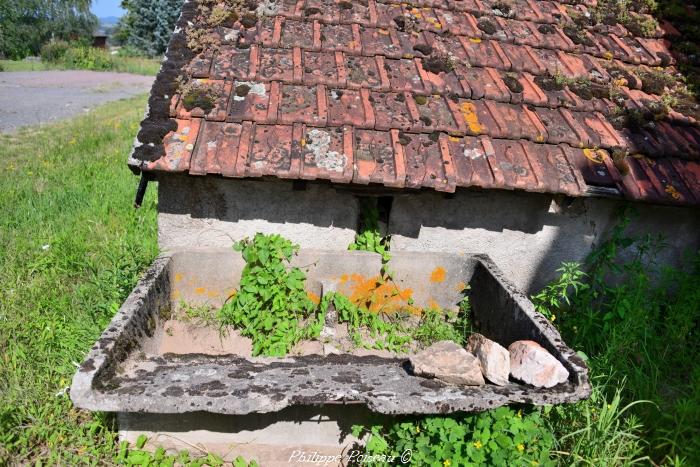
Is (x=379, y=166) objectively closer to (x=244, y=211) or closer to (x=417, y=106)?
(x=417, y=106)

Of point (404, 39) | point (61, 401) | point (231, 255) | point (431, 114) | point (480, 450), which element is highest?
point (404, 39)

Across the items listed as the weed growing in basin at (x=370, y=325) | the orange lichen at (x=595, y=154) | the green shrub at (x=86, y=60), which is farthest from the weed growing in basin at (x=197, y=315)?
the green shrub at (x=86, y=60)

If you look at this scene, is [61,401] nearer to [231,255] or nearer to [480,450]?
[231,255]

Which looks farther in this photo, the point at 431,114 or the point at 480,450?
the point at 431,114

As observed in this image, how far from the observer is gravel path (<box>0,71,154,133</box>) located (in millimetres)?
12742

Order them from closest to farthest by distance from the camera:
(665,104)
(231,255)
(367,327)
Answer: (231,255) < (367,327) < (665,104)

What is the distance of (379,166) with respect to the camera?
10.3ft

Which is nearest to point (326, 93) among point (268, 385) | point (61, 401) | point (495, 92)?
point (495, 92)

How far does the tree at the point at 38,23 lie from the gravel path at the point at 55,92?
11.0 m

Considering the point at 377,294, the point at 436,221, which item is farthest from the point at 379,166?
the point at 377,294

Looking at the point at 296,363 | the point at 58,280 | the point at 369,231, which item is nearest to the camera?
the point at 296,363

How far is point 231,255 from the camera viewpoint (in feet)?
11.3

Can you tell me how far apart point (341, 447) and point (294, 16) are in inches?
145

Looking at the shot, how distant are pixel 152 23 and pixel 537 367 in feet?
129
